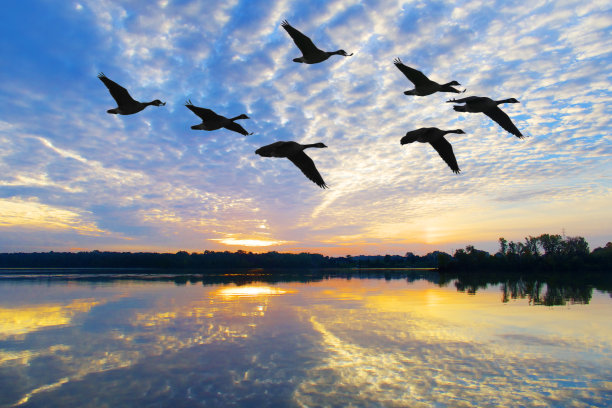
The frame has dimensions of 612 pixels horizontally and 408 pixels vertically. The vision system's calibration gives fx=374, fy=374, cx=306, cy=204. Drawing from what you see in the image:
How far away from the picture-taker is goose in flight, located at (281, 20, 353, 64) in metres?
5.60

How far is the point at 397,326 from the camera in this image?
30.8 m

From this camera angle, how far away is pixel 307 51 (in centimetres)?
583

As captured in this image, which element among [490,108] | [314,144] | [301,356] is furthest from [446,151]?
[301,356]

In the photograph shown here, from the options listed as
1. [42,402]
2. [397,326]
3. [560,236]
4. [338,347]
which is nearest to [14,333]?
[42,402]

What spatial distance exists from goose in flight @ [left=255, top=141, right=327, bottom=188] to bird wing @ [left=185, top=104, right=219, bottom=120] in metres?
0.81

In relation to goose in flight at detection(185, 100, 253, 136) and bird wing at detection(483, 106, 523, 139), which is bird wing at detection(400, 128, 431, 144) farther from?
goose in flight at detection(185, 100, 253, 136)

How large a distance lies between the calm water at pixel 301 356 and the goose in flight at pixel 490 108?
47.2 feet

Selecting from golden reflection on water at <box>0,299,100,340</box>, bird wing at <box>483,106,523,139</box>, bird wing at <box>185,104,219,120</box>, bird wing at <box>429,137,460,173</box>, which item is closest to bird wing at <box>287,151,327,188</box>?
bird wing at <box>185,104,219,120</box>

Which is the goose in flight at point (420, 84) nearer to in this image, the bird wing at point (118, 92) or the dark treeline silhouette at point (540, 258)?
the bird wing at point (118, 92)

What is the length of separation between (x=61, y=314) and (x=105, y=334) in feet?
33.6

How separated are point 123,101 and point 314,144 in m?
3.29

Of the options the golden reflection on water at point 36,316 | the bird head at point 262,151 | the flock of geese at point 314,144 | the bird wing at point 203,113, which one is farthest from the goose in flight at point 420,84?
the golden reflection on water at point 36,316

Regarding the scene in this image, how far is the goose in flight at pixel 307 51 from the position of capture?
18.4ft

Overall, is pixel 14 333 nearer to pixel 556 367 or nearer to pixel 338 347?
pixel 338 347
